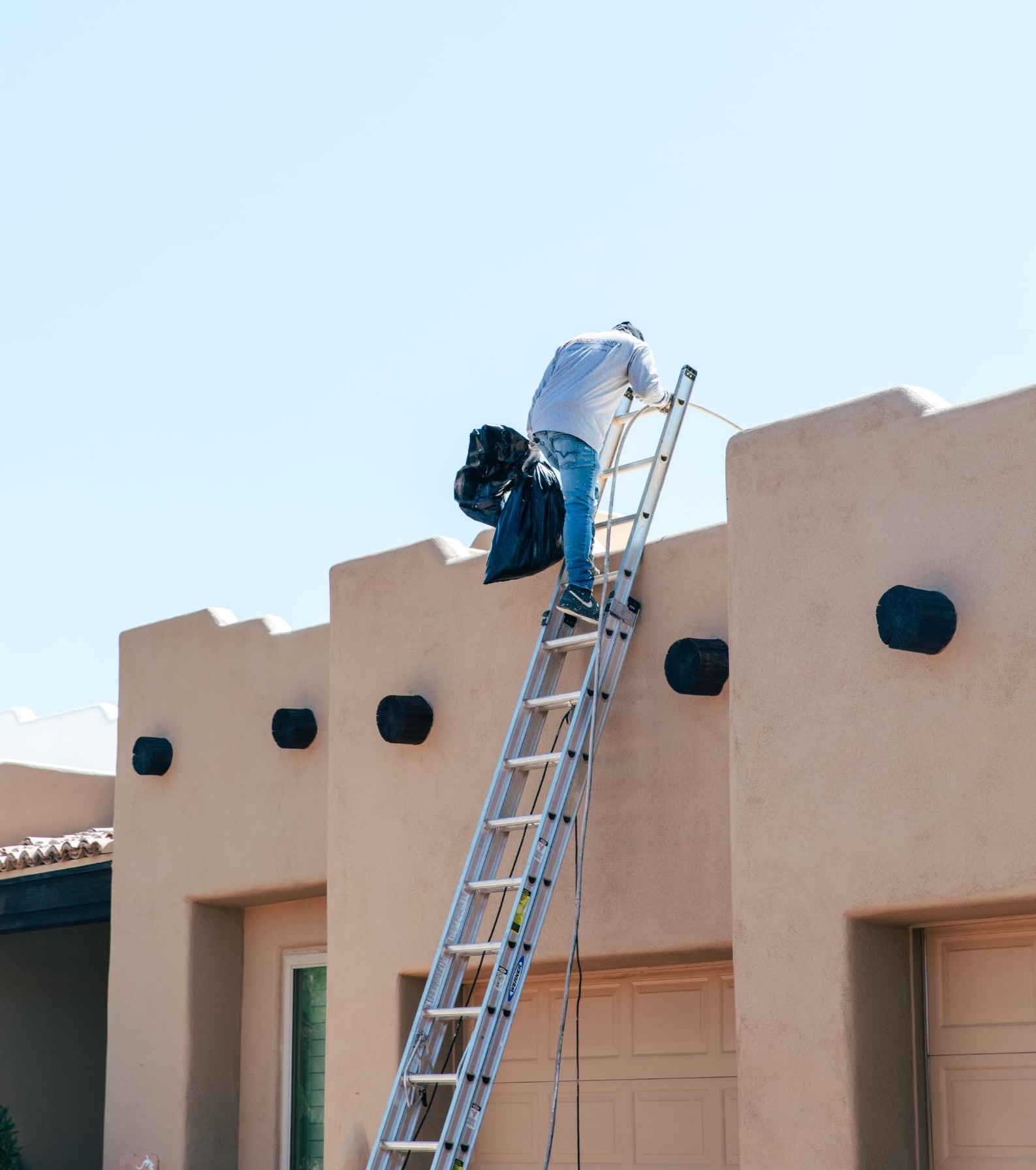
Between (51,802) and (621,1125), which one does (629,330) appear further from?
(51,802)

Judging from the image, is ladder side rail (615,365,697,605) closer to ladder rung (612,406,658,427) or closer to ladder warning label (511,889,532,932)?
ladder rung (612,406,658,427)

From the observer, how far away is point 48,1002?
1423 cm

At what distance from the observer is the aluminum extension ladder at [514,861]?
23.9ft

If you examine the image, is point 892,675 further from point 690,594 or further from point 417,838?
point 417,838

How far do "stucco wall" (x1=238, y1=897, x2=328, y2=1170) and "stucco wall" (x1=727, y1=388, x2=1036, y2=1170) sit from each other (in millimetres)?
4298

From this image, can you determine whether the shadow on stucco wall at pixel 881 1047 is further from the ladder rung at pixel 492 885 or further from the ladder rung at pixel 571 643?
the ladder rung at pixel 571 643

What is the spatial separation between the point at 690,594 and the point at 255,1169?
502 cm

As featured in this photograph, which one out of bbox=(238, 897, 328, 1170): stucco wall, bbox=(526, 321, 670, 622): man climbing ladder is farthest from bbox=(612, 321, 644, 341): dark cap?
bbox=(238, 897, 328, 1170): stucco wall

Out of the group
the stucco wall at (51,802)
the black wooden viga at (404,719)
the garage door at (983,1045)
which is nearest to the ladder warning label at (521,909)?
the garage door at (983,1045)

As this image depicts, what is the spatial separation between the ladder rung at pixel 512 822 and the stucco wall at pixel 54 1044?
700 centimetres

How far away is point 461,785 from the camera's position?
9.09m

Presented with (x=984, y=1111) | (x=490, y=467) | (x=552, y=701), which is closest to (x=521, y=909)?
(x=552, y=701)

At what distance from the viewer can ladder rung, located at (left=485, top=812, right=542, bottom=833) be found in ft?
25.5

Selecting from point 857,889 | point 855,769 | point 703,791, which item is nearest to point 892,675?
point 855,769
